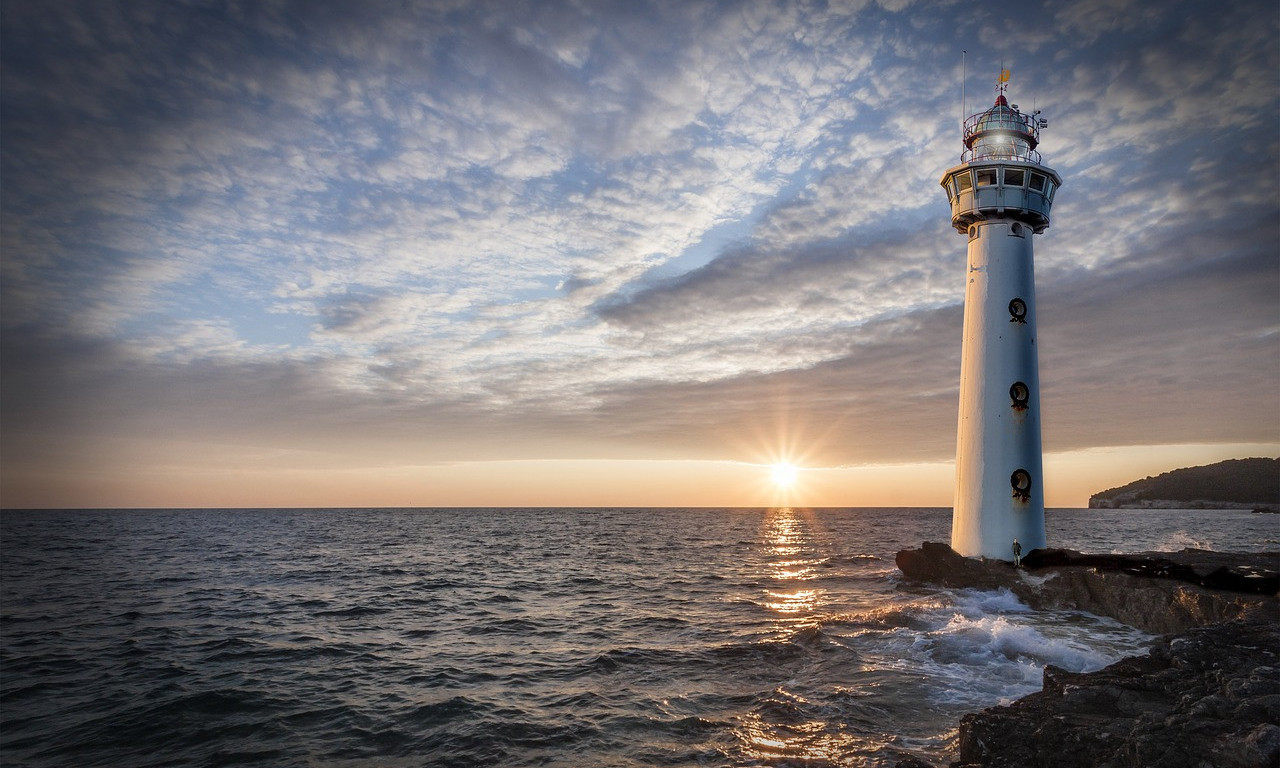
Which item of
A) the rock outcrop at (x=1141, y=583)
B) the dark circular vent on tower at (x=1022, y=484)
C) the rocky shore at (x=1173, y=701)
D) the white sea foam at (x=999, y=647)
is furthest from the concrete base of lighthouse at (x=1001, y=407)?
the rocky shore at (x=1173, y=701)

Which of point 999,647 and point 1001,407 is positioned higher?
point 1001,407

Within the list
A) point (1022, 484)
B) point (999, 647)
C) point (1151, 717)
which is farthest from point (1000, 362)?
point (1151, 717)

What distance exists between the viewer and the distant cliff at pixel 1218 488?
15625 centimetres

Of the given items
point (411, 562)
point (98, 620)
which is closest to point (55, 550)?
point (411, 562)

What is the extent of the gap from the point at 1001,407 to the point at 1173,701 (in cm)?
1489

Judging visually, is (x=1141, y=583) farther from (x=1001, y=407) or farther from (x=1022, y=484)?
(x=1001, y=407)

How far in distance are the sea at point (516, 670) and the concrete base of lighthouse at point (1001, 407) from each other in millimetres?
2633

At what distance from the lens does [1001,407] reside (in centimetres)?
2203

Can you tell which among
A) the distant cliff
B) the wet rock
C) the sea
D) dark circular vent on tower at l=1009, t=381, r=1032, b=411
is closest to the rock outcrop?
the sea

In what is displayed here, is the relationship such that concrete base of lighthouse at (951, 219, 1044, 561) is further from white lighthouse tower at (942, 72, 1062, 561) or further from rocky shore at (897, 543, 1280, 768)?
rocky shore at (897, 543, 1280, 768)

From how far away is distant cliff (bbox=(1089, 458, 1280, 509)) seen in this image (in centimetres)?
15625

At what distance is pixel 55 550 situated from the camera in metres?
52.0

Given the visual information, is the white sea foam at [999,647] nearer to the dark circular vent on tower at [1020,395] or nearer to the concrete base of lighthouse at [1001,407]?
the concrete base of lighthouse at [1001,407]

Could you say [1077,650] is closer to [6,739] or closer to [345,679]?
[345,679]
